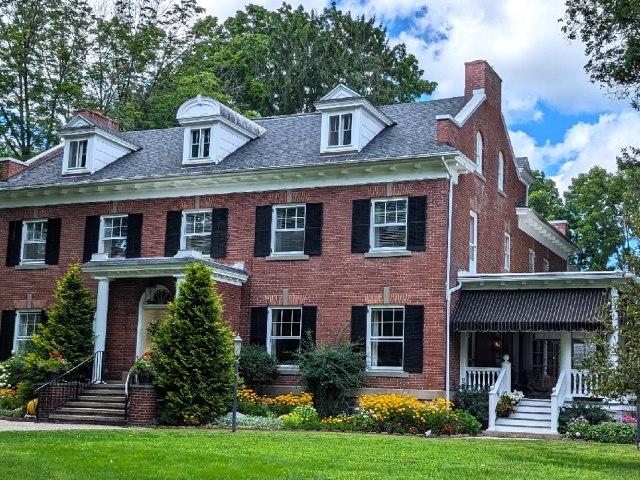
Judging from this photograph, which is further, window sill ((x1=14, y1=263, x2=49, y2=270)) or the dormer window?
the dormer window

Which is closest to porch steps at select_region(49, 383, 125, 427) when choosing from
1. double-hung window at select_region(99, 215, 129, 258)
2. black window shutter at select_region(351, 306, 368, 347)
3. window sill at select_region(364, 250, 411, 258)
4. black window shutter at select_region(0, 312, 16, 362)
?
double-hung window at select_region(99, 215, 129, 258)

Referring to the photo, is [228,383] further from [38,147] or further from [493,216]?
[38,147]

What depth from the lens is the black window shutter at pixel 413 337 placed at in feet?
73.2

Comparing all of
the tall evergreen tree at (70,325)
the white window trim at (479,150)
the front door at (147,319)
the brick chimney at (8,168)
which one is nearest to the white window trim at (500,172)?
the white window trim at (479,150)

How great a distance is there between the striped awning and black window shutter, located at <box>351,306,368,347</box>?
2339 mm

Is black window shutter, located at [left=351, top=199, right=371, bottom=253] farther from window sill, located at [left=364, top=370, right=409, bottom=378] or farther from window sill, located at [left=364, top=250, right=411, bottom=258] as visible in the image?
window sill, located at [left=364, top=370, right=409, bottom=378]

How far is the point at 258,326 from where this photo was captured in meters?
24.4

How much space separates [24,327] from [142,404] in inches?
349

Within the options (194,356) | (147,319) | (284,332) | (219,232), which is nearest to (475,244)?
(284,332)

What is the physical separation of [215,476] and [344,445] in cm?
486

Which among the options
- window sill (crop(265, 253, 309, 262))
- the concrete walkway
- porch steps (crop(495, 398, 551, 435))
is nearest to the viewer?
the concrete walkway

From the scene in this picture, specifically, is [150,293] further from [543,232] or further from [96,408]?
[543,232]

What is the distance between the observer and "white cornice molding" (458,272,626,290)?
860 inches

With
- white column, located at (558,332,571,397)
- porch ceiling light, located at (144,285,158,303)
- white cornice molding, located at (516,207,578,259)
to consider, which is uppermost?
white cornice molding, located at (516,207,578,259)
